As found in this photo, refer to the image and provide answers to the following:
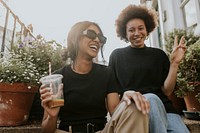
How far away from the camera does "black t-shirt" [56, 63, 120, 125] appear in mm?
1565

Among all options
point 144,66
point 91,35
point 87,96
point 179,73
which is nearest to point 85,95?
point 87,96

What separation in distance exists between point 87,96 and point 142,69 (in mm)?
586

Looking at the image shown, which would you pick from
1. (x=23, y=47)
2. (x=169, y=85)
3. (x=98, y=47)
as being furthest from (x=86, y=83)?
(x=23, y=47)

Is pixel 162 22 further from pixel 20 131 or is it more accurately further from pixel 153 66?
pixel 20 131

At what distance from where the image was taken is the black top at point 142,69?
72.3 inches

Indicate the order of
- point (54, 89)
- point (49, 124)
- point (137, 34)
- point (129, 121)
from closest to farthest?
point (129, 121) < point (54, 89) < point (49, 124) < point (137, 34)

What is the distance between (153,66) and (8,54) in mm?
1492

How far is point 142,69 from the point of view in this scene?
1.89 metres

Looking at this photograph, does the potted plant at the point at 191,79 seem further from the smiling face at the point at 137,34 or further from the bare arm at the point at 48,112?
the bare arm at the point at 48,112

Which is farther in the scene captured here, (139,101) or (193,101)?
(193,101)

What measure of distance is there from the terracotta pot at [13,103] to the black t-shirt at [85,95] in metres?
0.47

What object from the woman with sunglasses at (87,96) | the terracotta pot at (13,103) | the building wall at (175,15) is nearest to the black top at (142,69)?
the woman with sunglasses at (87,96)

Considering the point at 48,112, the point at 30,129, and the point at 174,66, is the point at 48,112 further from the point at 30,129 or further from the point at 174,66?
the point at 174,66

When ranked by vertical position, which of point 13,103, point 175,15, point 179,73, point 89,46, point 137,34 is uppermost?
point 175,15
